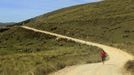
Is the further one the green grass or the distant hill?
the green grass

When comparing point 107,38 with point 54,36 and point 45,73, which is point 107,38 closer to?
point 54,36

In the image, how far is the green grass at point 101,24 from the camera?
71825 millimetres

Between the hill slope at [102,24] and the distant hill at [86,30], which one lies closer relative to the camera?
the distant hill at [86,30]

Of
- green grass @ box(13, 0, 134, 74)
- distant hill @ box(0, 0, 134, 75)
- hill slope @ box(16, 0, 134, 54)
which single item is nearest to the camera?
distant hill @ box(0, 0, 134, 75)

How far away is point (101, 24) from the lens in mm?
88812

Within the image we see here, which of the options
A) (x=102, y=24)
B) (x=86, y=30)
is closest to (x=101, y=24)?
(x=102, y=24)

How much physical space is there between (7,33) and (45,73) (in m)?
63.0

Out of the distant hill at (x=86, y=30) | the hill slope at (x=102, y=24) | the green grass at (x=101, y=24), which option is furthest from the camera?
the hill slope at (x=102, y=24)

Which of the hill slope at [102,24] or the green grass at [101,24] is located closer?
the green grass at [101,24]

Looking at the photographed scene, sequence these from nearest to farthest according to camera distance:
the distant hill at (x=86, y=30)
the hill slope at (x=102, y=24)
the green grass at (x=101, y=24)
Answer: the distant hill at (x=86, y=30), the green grass at (x=101, y=24), the hill slope at (x=102, y=24)

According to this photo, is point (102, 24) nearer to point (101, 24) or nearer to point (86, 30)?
point (101, 24)

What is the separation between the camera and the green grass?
7182cm

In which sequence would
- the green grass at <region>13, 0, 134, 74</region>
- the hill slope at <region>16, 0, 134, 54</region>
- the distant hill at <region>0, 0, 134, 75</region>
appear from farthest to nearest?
the hill slope at <region>16, 0, 134, 54</region> < the green grass at <region>13, 0, 134, 74</region> < the distant hill at <region>0, 0, 134, 75</region>

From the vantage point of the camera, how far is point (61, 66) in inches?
1139
